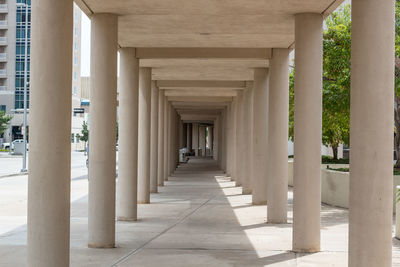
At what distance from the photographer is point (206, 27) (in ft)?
44.3

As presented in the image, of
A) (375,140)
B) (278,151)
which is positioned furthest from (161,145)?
(375,140)

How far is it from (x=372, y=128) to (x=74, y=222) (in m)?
9.18

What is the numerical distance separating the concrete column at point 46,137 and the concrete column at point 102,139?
3582mm

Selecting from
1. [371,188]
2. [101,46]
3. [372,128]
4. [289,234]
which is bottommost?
[289,234]

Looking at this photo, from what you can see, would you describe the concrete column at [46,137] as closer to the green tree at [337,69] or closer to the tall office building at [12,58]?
the green tree at [337,69]

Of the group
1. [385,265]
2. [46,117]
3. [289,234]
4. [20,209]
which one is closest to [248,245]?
[289,234]

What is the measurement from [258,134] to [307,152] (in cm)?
854

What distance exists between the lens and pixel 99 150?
11.5 metres

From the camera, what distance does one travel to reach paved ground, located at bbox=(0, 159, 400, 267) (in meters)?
10.2

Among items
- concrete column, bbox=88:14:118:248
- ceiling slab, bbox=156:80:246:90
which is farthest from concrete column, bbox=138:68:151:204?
concrete column, bbox=88:14:118:248

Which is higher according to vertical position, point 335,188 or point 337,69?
point 337,69

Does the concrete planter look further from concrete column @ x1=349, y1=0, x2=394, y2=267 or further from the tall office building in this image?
the tall office building

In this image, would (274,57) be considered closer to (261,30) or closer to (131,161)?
(261,30)

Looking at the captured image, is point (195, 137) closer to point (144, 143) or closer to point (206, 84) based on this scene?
point (206, 84)
